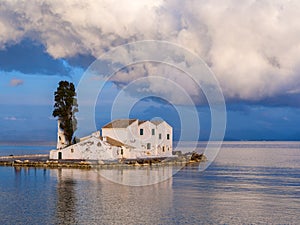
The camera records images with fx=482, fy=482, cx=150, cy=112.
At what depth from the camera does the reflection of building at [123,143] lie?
81.1m

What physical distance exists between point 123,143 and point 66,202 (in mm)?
47111

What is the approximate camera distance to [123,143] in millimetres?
89250

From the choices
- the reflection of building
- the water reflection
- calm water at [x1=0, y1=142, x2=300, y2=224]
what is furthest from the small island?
the water reflection

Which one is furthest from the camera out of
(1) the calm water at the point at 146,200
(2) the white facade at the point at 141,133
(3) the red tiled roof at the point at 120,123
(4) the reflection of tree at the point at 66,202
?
(3) the red tiled roof at the point at 120,123

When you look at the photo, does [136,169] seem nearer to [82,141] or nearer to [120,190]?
[82,141]

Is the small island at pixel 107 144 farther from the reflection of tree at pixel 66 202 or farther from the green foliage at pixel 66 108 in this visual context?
the reflection of tree at pixel 66 202

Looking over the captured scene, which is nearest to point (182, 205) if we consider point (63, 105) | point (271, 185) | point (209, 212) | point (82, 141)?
point (209, 212)

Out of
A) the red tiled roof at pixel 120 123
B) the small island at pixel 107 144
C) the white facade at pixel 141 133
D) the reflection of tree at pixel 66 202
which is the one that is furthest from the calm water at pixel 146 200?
the red tiled roof at pixel 120 123

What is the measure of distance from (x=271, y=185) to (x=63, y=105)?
1733 inches

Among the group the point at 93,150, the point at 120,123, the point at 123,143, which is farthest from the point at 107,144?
the point at 120,123

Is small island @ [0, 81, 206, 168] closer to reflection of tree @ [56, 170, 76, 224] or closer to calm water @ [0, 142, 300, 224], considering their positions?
calm water @ [0, 142, 300, 224]

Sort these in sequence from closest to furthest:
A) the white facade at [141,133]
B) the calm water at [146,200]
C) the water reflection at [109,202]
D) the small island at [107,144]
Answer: the water reflection at [109,202], the calm water at [146,200], the small island at [107,144], the white facade at [141,133]

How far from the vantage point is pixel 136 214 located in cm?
3719

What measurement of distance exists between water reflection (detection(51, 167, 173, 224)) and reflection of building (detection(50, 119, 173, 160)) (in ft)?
62.0
